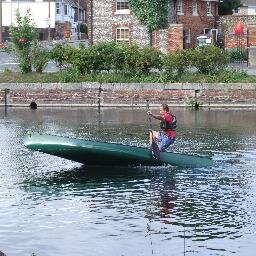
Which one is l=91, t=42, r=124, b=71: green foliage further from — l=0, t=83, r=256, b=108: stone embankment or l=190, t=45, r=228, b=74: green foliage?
l=190, t=45, r=228, b=74: green foliage

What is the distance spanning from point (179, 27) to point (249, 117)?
20.3 m

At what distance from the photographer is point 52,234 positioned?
67.6 ft

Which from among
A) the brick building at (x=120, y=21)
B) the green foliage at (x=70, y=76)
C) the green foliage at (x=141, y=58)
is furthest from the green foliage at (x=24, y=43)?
the brick building at (x=120, y=21)

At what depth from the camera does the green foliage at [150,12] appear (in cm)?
6856

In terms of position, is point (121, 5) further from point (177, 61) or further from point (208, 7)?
point (177, 61)

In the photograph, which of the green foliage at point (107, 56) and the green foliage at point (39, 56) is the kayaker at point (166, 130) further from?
the green foliage at point (39, 56)

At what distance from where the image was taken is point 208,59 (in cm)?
5312

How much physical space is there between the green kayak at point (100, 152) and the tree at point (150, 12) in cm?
3971

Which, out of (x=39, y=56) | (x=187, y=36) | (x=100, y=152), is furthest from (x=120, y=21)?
(x=100, y=152)

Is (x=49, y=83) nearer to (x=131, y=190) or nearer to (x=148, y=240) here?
(x=131, y=190)

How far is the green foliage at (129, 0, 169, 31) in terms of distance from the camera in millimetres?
68562

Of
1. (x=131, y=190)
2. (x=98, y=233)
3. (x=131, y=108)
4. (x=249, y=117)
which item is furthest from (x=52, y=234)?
(x=131, y=108)

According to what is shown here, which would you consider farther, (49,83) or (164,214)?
(49,83)

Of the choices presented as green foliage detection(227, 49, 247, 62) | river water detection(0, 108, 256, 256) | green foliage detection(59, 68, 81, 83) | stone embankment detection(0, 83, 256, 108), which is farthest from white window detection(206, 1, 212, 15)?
river water detection(0, 108, 256, 256)
